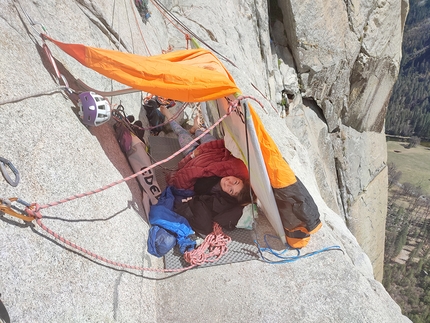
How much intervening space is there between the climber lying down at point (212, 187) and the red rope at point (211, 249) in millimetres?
112

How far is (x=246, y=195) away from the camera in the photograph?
14.3 feet

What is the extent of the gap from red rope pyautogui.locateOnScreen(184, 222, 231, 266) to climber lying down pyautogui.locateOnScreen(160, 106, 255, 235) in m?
0.11

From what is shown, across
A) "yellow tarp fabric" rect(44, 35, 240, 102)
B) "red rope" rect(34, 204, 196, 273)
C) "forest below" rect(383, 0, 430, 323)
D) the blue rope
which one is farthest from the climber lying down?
"forest below" rect(383, 0, 430, 323)

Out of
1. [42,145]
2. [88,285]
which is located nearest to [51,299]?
[88,285]

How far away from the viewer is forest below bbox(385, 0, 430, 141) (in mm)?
91625

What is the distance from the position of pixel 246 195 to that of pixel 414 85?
410 ft

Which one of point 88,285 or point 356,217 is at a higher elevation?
point 88,285

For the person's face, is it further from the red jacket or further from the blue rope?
the blue rope

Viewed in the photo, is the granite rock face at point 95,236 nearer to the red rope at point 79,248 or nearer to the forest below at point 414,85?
the red rope at point 79,248

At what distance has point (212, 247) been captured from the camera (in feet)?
12.9

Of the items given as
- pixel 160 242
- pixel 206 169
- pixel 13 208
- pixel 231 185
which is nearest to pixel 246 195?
pixel 231 185

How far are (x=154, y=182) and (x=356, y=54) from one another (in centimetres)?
1371

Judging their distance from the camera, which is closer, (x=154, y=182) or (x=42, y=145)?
(x=42, y=145)

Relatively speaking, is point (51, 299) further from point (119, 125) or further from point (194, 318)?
point (119, 125)
